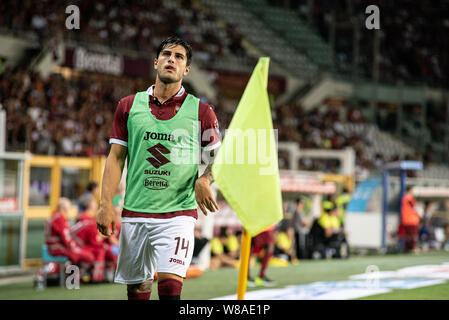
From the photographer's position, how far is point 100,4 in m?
24.5

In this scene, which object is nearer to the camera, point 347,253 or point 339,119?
point 347,253

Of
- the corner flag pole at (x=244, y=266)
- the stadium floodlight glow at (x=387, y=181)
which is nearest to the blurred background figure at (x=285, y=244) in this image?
the stadium floodlight glow at (x=387, y=181)

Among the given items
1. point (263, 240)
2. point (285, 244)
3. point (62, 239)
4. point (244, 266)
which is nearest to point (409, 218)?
point (285, 244)

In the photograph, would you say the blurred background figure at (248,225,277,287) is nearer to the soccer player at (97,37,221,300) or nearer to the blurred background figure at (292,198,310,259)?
the blurred background figure at (292,198,310,259)

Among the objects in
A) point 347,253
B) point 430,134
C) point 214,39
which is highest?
point 214,39

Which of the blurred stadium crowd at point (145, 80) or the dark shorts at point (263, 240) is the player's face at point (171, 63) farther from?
the blurred stadium crowd at point (145, 80)

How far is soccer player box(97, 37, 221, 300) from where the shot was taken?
4.72m

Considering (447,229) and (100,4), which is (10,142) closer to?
(100,4)

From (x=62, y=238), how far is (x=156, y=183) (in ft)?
21.1

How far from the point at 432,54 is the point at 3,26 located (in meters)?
22.2

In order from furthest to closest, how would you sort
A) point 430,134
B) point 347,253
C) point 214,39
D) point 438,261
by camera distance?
point 430,134 < point 214,39 < point 347,253 < point 438,261

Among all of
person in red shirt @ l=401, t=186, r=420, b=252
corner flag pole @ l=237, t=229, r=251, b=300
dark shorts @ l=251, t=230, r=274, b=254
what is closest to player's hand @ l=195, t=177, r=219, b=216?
corner flag pole @ l=237, t=229, r=251, b=300

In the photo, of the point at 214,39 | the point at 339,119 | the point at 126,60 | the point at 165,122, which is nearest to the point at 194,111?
the point at 165,122

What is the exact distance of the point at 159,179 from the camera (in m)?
4.75
